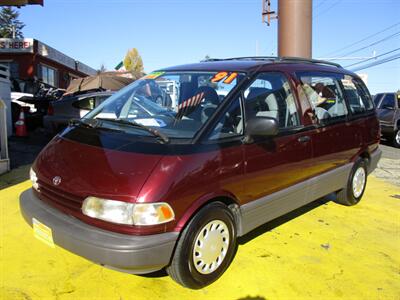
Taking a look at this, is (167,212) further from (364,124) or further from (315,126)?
(364,124)

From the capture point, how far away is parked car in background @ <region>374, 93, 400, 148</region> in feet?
41.9

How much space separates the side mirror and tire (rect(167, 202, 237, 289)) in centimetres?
66

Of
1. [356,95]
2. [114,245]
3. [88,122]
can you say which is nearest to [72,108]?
[88,122]

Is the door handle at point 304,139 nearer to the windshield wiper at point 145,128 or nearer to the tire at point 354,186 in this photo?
the tire at point 354,186

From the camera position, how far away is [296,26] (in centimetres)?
866

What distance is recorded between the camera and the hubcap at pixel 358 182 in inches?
202

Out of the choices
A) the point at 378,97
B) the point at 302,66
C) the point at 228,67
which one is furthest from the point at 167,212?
the point at 378,97

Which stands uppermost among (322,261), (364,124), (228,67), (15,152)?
(228,67)

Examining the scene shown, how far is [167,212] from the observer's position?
2.64 m

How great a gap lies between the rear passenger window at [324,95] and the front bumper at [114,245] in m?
2.32

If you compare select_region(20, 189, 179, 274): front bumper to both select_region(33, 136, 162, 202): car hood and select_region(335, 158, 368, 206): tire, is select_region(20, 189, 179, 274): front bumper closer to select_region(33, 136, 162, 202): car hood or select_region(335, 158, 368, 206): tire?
select_region(33, 136, 162, 202): car hood

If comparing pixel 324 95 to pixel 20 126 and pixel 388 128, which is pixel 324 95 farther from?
pixel 388 128

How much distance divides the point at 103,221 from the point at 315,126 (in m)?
2.47

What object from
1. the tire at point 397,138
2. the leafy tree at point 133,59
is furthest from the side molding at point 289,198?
the leafy tree at point 133,59
